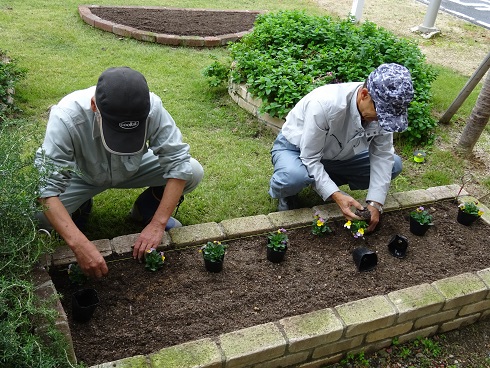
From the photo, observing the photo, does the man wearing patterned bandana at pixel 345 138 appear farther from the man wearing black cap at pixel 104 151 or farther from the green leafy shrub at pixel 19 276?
the green leafy shrub at pixel 19 276

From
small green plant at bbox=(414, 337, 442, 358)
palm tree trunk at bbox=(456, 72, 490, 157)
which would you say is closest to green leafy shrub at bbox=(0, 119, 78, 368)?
small green plant at bbox=(414, 337, 442, 358)

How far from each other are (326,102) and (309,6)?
696 centimetres

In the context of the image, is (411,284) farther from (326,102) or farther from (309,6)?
(309,6)

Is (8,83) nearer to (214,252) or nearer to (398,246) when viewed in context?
(214,252)

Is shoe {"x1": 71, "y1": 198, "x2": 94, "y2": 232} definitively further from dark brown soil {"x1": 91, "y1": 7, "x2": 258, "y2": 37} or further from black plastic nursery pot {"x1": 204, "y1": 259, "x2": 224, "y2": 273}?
dark brown soil {"x1": 91, "y1": 7, "x2": 258, "y2": 37}

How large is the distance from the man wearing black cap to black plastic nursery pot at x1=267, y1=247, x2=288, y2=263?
2.02 ft

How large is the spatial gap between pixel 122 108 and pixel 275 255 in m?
1.21

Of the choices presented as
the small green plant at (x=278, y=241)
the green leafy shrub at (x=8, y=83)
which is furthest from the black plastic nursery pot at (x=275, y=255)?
the green leafy shrub at (x=8, y=83)

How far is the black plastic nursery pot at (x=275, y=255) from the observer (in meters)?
2.81

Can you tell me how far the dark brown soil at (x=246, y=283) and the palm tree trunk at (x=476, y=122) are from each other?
1.47 meters

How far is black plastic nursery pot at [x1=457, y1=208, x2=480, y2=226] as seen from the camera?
3.30 metres

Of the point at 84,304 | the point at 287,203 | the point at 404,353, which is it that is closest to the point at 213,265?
the point at 84,304

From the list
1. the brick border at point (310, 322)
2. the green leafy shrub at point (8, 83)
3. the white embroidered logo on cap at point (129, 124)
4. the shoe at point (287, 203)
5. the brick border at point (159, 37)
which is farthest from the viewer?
the brick border at point (159, 37)

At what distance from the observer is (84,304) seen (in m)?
2.37
